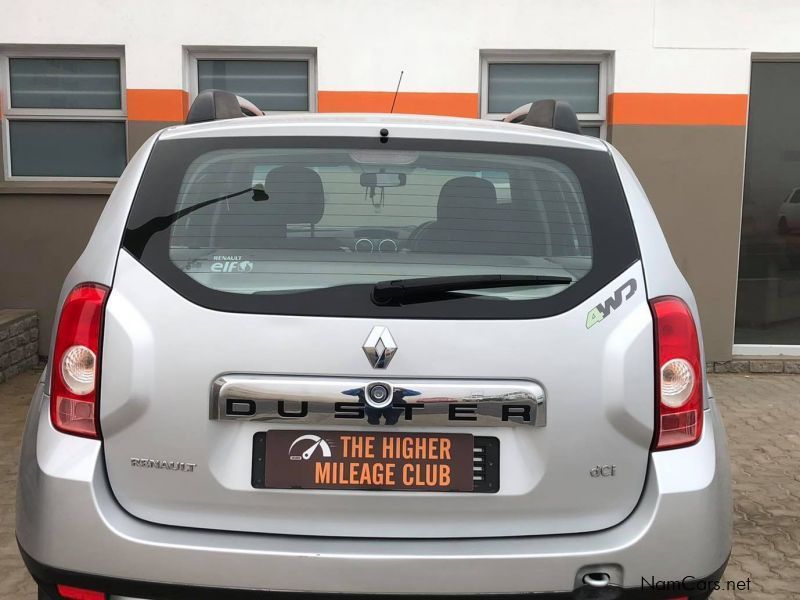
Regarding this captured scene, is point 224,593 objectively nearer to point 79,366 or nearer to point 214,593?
point 214,593

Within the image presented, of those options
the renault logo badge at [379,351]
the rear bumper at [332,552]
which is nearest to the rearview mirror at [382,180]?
the renault logo badge at [379,351]

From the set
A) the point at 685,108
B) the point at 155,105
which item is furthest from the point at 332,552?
the point at 685,108

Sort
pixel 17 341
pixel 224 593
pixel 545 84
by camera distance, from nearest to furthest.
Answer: pixel 224 593, pixel 17 341, pixel 545 84

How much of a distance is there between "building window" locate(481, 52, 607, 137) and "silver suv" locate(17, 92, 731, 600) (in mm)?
Result: 5894

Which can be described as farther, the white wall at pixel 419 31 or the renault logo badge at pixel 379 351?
the white wall at pixel 419 31

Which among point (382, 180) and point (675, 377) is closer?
point (675, 377)

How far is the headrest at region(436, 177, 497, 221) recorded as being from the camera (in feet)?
7.50

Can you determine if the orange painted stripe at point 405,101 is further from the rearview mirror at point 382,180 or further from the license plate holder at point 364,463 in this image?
the license plate holder at point 364,463

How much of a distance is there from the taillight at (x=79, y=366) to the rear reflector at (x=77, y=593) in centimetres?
37

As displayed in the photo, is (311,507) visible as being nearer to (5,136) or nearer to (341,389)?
(341,389)

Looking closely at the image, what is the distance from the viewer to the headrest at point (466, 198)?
90.0 inches

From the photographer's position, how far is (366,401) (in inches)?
80.5

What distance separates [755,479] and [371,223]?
3.49 m

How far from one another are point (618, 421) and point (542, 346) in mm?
261
